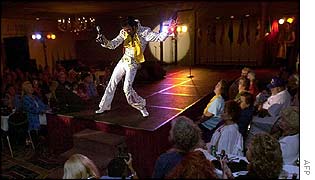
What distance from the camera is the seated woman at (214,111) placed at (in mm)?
1687

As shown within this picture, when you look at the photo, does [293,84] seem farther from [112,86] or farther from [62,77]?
[62,77]

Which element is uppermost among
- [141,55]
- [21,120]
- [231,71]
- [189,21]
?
[189,21]

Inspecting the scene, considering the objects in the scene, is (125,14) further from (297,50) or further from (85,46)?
(297,50)

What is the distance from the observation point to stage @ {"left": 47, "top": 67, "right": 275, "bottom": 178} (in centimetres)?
149

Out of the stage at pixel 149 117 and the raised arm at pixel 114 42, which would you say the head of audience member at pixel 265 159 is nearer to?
the stage at pixel 149 117

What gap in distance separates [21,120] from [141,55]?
73 cm

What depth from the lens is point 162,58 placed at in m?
1.59

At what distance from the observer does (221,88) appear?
1.70 metres

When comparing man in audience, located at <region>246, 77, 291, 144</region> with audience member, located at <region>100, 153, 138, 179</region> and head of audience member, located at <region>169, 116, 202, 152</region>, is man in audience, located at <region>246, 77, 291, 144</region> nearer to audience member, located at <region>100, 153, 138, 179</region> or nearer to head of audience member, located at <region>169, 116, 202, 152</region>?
head of audience member, located at <region>169, 116, 202, 152</region>

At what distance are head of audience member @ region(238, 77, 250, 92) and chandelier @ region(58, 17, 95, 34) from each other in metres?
0.88

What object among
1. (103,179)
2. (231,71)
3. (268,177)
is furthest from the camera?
(231,71)

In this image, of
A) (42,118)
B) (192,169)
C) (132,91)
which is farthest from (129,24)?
(192,169)

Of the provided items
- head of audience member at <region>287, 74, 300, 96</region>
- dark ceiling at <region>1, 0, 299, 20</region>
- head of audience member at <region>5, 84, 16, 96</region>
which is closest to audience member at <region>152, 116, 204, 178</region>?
dark ceiling at <region>1, 0, 299, 20</region>
